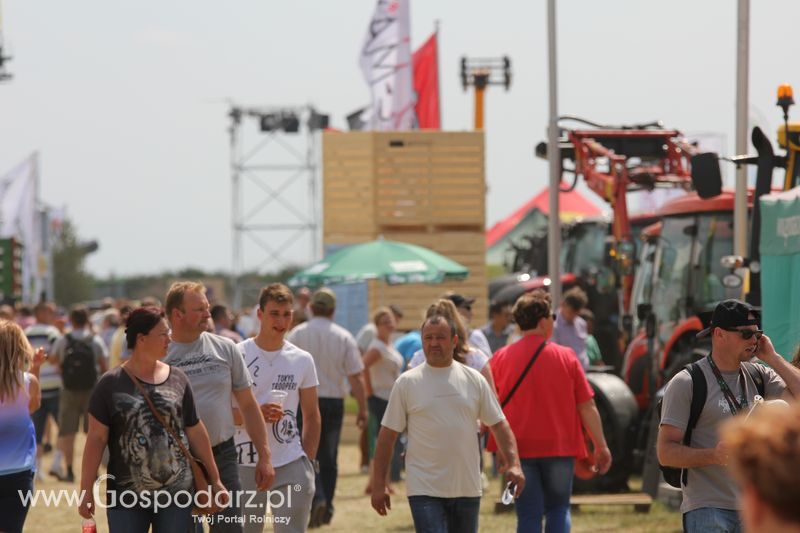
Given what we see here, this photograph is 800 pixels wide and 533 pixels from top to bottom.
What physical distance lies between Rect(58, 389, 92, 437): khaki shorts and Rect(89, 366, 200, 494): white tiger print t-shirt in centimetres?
1051

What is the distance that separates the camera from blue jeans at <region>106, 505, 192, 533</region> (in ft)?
23.5

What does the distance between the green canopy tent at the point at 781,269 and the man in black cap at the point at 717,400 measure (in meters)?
3.30

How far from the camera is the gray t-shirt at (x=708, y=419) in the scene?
258 inches

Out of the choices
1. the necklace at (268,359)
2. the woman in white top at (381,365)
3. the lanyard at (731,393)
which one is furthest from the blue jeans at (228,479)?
the woman in white top at (381,365)

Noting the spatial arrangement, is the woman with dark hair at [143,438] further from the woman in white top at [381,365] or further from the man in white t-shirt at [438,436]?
the woman in white top at [381,365]

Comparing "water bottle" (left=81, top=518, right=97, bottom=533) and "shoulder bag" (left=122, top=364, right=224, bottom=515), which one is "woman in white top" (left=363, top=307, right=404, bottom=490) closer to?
"shoulder bag" (left=122, top=364, right=224, bottom=515)

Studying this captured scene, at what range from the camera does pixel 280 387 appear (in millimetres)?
8727

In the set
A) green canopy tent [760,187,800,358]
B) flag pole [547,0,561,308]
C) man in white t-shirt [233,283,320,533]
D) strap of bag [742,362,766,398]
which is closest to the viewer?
strap of bag [742,362,766,398]

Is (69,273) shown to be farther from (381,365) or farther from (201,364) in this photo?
(201,364)

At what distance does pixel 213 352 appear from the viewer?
8070 mm

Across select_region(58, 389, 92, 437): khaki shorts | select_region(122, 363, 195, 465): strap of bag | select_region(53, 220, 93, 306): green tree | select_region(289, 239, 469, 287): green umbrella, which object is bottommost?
select_region(53, 220, 93, 306): green tree

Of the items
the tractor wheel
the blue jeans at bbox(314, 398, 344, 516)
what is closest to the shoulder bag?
the blue jeans at bbox(314, 398, 344, 516)

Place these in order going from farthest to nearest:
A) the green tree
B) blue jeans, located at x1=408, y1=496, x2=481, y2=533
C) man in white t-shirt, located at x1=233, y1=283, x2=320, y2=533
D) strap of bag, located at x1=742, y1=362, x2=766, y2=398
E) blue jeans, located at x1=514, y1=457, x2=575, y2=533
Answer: the green tree < blue jeans, located at x1=514, y1=457, x2=575, y2=533 < man in white t-shirt, located at x1=233, y1=283, x2=320, y2=533 < blue jeans, located at x1=408, y1=496, x2=481, y2=533 < strap of bag, located at x1=742, y1=362, x2=766, y2=398

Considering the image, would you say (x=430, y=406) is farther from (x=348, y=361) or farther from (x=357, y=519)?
(x=357, y=519)
